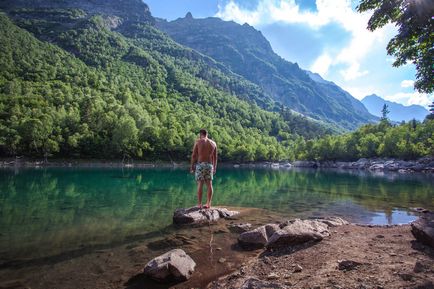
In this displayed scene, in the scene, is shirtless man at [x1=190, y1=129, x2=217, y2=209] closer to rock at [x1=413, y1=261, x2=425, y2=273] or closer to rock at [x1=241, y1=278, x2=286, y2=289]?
rock at [x1=241, y1=278, x2=286, y2=289]

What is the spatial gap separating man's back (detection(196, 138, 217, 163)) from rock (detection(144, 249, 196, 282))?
21.3 feet

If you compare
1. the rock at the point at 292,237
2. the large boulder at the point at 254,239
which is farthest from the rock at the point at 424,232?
the large boulder at the point at 254,239

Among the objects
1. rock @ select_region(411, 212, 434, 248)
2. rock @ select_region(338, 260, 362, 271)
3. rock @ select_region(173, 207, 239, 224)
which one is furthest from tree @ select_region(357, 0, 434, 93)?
rock @ select_region(173, 207, 239, 224)

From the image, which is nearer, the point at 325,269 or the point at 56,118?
the point at 325,269

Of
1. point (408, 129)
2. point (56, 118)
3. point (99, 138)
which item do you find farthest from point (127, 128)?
point (408, 129)

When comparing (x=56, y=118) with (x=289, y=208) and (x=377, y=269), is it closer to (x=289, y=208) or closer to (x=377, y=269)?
(x=289, y=208)

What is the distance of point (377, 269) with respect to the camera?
23.3 ft

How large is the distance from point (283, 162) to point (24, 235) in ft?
601

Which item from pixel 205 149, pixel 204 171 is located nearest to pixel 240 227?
pixel 204 171

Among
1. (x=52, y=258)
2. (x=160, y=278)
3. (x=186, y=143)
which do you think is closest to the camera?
(x=160, y=278)

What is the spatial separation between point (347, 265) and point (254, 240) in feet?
13.1

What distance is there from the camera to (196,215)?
14539 millimetres

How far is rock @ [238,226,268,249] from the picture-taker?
35.6 feet

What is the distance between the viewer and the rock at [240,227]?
1321 centimetres
